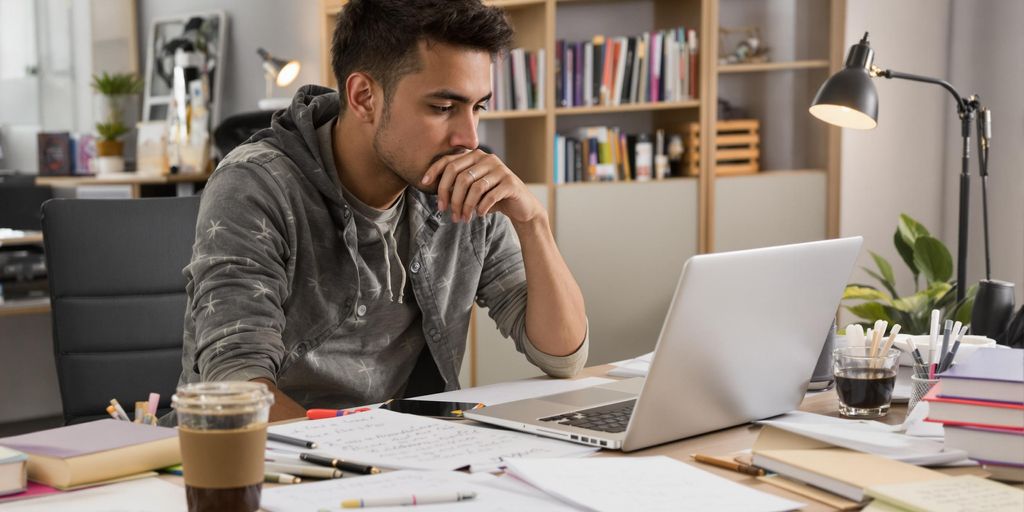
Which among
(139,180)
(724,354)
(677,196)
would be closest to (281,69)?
(139,180)

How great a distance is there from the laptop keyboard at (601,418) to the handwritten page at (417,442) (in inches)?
2.0

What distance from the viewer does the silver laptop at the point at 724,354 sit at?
1.13m

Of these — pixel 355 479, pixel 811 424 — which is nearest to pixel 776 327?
pixel 811 424

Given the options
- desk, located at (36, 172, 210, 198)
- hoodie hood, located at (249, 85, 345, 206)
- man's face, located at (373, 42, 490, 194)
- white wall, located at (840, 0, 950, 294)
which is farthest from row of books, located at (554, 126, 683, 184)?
man's face, located at (373, 42, 490, 194)

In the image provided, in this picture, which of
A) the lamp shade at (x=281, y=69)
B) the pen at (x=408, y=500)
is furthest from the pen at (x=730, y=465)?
the lamp shade at (x=281, y=69)

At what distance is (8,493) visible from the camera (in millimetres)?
1008

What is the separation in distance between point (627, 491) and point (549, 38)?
3248mm

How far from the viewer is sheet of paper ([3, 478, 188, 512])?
0.97 metres

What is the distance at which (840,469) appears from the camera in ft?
3.41

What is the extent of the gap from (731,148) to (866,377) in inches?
116

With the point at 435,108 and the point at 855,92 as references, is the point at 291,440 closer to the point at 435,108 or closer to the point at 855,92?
the point at 435,108

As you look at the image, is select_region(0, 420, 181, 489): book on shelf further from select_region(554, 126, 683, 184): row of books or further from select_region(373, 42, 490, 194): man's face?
select_region(554, 126, 683, 184): row of books

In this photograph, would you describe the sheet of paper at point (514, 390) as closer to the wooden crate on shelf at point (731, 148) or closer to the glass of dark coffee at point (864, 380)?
the glass of dark coffee at point (864, 380)

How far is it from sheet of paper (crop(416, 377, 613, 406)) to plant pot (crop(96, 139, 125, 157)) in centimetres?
448
